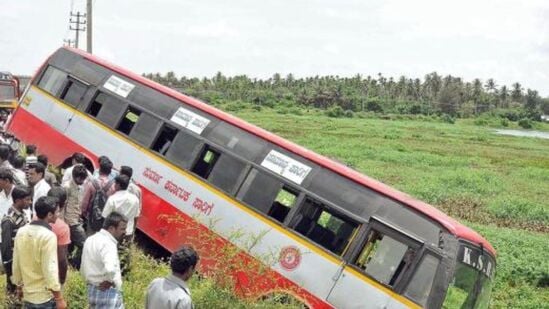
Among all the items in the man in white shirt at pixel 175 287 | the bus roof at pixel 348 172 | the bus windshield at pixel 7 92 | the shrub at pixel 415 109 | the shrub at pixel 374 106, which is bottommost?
the bus windshield at pixel 7 92

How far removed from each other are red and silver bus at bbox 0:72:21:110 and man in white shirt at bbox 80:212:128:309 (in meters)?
21.2

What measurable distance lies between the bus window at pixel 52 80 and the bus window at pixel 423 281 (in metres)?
9.23

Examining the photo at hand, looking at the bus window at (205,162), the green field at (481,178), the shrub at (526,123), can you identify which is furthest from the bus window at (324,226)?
the shrub at (526,123)

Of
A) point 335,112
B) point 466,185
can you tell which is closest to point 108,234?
point 466,185

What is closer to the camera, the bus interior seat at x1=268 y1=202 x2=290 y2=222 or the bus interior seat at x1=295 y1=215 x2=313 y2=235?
the bus interior seat at x1=295 y1=215 x2=313 y2=235

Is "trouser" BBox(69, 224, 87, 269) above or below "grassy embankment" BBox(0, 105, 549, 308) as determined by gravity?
below

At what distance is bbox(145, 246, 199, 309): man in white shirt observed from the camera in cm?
486

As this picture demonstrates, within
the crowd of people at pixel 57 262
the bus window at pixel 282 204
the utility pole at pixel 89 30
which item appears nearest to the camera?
the crowd of people at pixel 57 262

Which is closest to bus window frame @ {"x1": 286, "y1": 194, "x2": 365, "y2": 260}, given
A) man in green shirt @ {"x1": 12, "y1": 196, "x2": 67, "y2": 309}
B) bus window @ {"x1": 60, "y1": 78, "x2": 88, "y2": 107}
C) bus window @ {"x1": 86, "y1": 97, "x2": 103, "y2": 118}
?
man in green shirt @ {"x1": 12, "y1": 196, "x2": 67, "y2": 309}

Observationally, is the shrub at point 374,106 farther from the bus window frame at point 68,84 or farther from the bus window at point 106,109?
the bus window at point 106,109

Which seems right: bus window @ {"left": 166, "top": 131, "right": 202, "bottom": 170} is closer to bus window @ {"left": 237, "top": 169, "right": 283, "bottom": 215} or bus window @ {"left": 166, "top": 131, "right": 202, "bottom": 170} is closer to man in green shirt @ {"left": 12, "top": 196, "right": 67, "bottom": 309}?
bus window @ {"left": 237, "top": 169, "right": 283, "bottom": 215}

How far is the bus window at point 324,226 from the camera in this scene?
859cm

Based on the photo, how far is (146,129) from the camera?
11.7 metres

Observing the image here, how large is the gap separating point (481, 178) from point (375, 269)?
22723 mm
